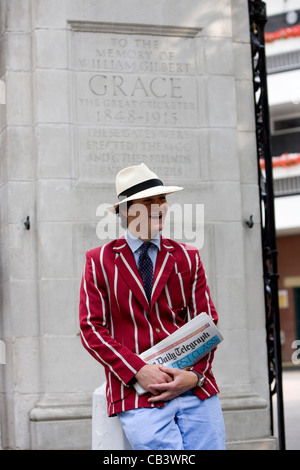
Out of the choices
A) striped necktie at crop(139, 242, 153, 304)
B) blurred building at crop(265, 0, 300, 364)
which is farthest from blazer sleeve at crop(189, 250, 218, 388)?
blurred building at crop(265, 0, 300, 364)

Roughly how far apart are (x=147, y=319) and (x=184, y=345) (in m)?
0.24

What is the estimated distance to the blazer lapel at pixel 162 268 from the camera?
4.33 meters

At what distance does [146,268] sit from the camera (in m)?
4.44

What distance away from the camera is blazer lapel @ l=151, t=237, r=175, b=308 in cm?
433

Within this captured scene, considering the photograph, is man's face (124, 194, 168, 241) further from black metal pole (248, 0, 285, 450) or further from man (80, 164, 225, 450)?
black metal pole (248, 0, 285, 450)

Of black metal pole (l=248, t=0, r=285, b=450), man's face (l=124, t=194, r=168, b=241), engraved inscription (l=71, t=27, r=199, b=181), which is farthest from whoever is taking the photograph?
black metal pole (l=248, t=0, r=285, b=450)

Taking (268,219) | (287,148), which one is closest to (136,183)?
(268,219)

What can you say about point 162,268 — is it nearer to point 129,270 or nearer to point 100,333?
point 129,270

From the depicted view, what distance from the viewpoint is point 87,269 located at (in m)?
4.43

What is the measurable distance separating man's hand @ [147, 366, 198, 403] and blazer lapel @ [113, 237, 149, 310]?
372 millimetres

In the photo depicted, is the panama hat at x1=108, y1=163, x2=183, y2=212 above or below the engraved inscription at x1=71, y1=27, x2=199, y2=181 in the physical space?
below

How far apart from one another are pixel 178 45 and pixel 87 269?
4.42 metres

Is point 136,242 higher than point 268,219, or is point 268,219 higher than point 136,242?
point 268,219

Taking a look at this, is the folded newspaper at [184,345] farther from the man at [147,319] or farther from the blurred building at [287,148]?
the blurred building at [287,148]
